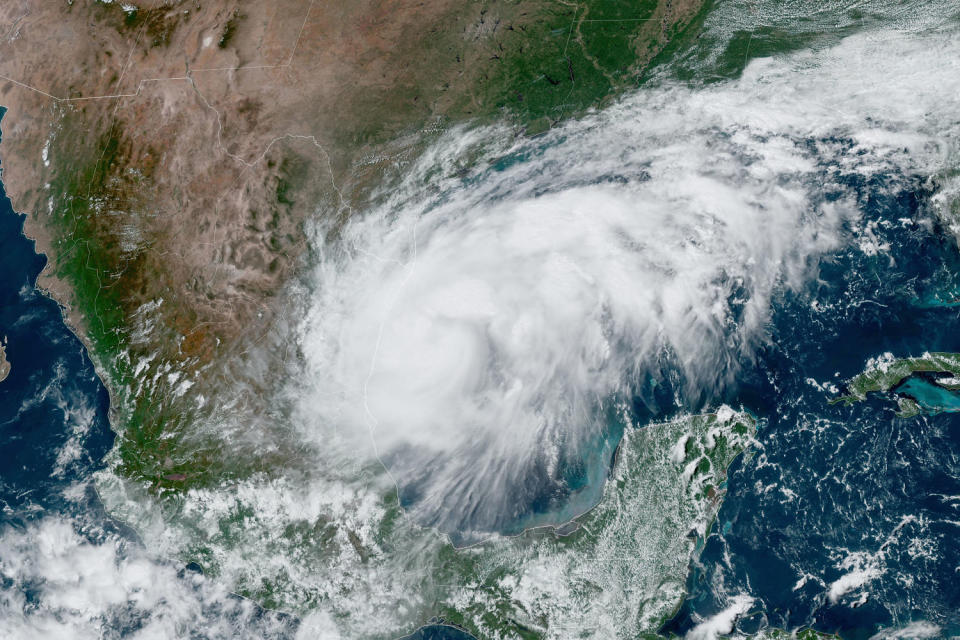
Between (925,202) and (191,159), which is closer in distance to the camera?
(925,202)

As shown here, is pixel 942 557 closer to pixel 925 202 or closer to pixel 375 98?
pixel 925 202

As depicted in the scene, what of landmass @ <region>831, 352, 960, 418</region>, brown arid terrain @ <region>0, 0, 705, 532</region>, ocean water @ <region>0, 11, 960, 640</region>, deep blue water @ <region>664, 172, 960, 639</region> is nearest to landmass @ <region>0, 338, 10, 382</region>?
brown arid terrain @ <region>0, 0, 705, 532</region>

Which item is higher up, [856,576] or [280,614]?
[280,614]

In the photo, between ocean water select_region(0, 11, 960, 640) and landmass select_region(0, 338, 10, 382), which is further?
landmass select_region(0, 338, 10, 382)

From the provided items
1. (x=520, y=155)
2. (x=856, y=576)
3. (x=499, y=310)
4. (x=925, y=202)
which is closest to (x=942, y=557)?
(x=856, y=576)

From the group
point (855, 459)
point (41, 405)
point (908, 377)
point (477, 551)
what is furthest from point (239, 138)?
point (908, 377)

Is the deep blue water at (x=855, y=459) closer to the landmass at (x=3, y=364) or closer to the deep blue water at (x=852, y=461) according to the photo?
the deep blue water at (x=852, y=461)

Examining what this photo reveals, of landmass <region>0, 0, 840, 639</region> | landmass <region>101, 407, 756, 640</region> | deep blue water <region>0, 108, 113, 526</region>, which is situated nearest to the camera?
landmass <region>101, 407, 756, 640</region>

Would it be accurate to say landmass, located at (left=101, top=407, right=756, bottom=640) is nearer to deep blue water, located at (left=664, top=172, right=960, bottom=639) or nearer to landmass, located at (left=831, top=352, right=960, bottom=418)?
deep blue water, located at (left=664, top=172, right=960, bottom=639)

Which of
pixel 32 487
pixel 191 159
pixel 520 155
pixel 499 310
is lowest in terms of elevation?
pixel 32 487
